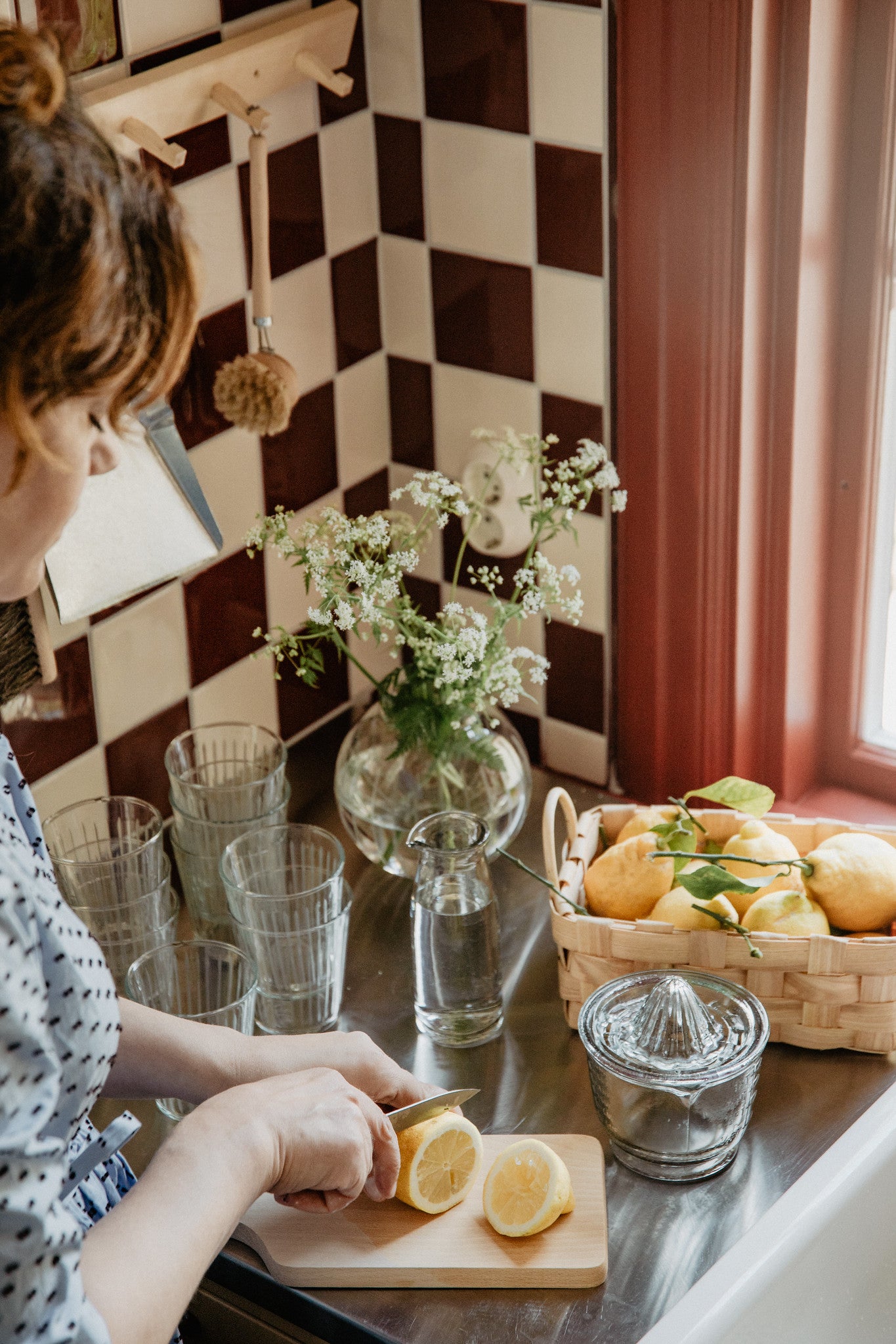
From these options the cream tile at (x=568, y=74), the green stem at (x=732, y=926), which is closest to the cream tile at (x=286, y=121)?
the cream tile at (x=568, y=74)

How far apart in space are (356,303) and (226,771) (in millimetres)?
510

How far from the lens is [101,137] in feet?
2.43

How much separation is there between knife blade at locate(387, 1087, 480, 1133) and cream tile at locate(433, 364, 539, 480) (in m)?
0.70

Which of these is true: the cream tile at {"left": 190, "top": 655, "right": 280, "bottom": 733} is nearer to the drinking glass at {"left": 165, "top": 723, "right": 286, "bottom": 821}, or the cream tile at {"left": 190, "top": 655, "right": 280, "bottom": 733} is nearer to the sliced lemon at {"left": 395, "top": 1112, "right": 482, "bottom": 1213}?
the drinking glass at {"left": 165, "top": 723, "right": 286, "bottom": 821}

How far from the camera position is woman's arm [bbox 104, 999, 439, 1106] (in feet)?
3.49

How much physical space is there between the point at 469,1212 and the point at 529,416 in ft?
2.61

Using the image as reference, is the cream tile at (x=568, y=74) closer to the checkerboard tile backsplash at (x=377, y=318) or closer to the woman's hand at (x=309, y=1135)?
the checkerboard tile backsplash at (x=377, y=318)

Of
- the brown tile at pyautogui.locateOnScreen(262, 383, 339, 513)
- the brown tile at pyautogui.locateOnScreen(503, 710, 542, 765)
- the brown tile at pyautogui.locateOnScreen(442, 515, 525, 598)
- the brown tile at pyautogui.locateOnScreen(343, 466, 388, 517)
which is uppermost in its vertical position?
the brown tile at pyautogui.locateOnScreen(262, 383, 339, 513)

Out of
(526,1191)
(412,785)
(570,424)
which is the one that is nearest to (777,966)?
(526,1191)

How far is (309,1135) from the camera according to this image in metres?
0.99

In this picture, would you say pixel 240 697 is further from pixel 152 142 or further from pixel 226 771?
pixel 152 142

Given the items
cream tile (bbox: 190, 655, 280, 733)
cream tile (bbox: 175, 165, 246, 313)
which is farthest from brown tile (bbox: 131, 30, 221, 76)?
cream tile (bbox: 190, 655, 280, 733)

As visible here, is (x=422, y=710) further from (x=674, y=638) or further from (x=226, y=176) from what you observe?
(x=226, y=176)

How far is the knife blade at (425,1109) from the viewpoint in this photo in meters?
1.09
